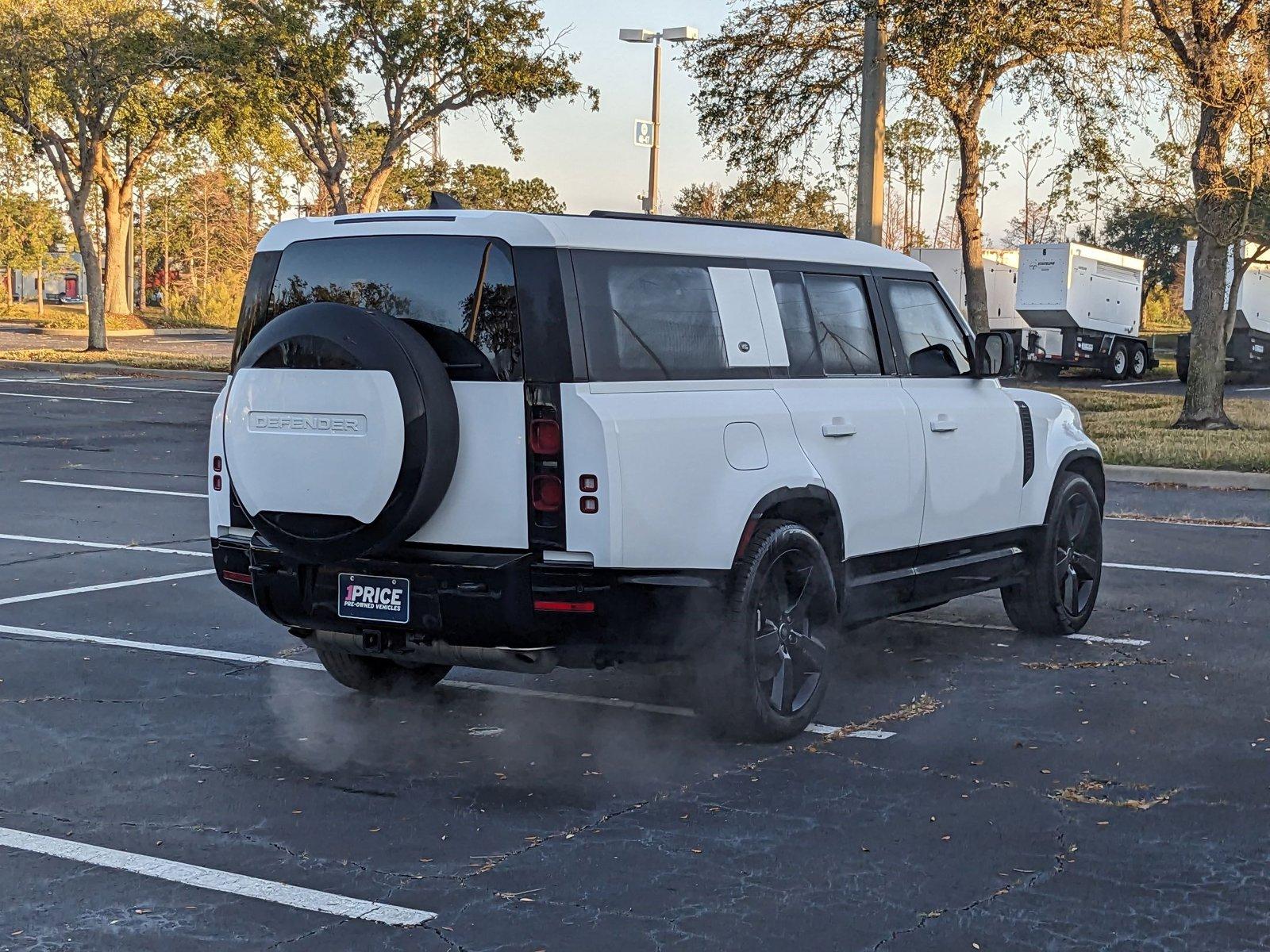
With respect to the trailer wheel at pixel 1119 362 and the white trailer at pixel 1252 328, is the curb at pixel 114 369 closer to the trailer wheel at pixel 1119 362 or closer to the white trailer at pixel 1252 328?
the trailer wheel at pixel 1119 362

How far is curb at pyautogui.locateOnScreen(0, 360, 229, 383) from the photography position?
33.5 meters

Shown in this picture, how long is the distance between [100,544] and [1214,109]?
1547 centimetres

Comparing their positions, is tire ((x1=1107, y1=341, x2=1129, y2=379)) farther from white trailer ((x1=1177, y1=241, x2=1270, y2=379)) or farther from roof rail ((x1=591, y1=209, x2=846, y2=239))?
roof rail ((x1=591, y1=209, x2=846, y2=239))

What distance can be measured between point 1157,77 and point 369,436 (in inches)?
728

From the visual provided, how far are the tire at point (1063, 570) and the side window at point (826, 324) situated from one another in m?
1.74

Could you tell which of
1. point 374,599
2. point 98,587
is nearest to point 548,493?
point 374,599

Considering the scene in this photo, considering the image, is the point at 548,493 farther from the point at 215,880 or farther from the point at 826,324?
the point at 826,324

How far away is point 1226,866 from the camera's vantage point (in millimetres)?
4859

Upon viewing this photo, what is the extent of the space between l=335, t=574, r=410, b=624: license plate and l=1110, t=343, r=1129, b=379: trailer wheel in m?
35.6

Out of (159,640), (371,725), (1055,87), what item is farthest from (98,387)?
(371,725)

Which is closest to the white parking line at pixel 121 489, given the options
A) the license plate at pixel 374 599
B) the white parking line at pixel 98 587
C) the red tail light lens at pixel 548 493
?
the white parking line at pixel 98 587

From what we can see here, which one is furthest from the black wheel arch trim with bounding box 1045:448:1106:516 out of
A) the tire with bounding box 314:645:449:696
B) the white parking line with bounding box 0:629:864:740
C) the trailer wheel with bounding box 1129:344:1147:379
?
the trailer wheel with bounding box 1129:344:1147:379

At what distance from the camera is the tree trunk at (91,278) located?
126 ft

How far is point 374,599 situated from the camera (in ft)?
19.4
